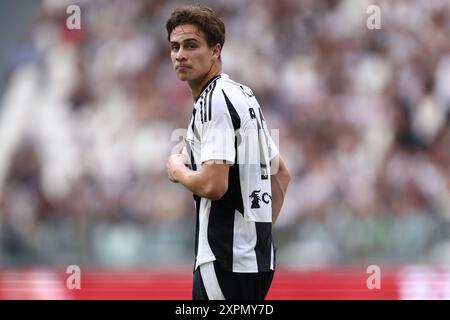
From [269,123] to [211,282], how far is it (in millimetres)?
5933

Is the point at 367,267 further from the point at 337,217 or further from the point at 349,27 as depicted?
the point at 349,27

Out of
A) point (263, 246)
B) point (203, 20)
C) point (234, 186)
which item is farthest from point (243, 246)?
point (203, 20)

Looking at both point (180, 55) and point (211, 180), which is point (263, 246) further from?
point (180, 55)

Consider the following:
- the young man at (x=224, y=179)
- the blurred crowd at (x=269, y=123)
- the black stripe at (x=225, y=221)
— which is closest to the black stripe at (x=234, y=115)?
the young man at (x=224, y=179)

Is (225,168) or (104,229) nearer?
(225,168)

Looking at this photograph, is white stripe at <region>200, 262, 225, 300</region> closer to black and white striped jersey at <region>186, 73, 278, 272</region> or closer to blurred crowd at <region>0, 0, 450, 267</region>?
black and white striped jersey at <region>186, 73, 278, 272</region>

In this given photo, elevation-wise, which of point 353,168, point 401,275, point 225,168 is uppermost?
point 353,168

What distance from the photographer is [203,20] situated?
3.77m

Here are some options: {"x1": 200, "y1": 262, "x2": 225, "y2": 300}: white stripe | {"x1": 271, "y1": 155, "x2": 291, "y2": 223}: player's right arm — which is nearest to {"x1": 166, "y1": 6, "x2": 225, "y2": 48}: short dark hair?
{"x1": 271, "y1": 155, "x2": 291, "y2": 223}: player's right arm

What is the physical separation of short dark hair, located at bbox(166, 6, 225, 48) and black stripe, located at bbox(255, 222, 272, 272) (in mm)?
780
